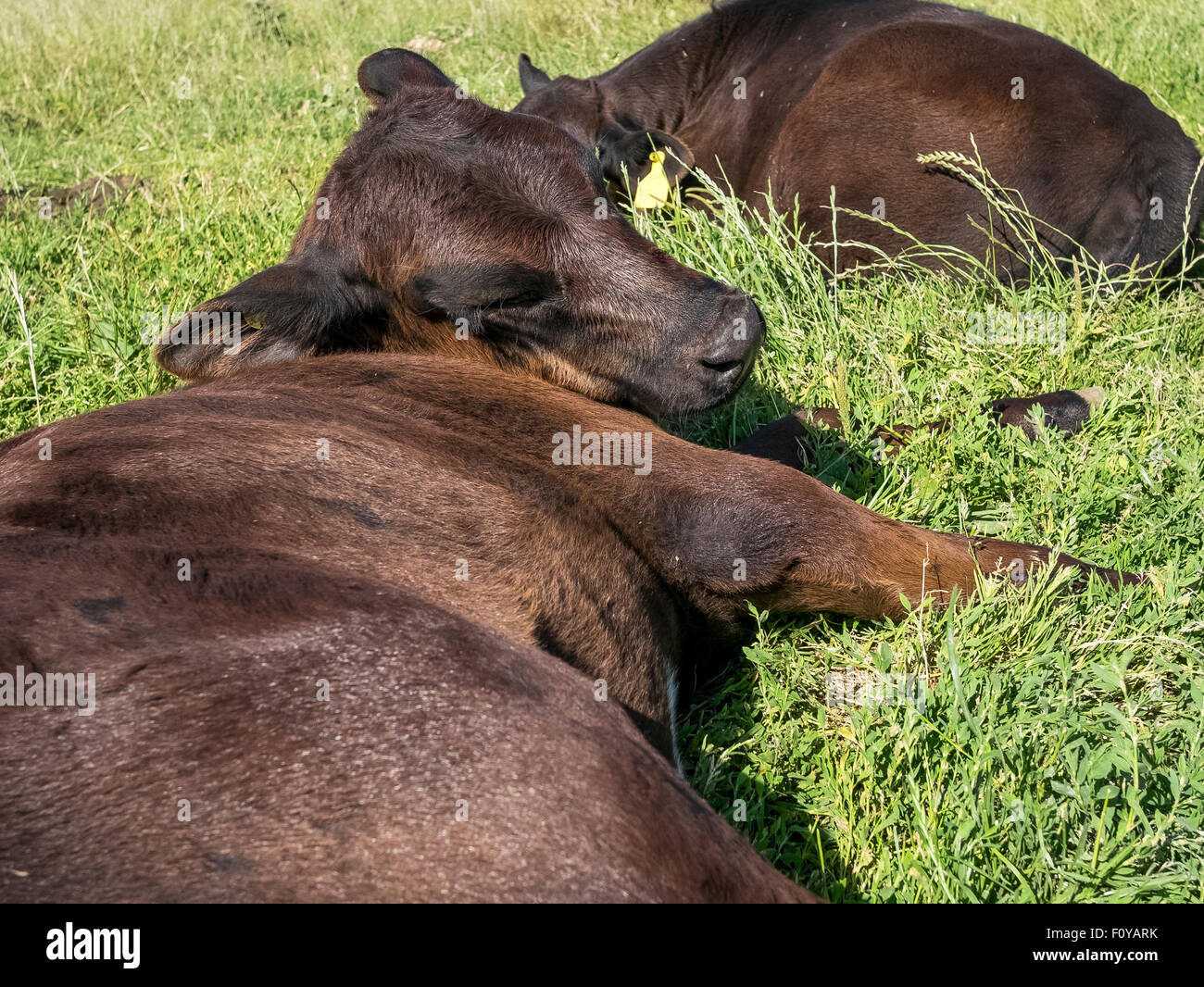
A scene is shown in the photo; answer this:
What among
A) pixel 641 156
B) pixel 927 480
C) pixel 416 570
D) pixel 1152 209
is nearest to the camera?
pixel 416 570

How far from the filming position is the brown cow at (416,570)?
5.65 ft

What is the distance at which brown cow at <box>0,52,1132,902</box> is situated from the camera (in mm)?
1724

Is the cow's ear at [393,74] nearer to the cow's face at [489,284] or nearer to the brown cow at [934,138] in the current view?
the cow's face at [489,284]

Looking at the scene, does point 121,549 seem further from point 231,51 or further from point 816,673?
point 231,51

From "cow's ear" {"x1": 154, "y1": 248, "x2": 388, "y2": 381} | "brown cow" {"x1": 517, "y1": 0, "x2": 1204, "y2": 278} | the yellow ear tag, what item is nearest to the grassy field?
the yellow ear tag

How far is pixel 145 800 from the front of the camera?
67.8 inches

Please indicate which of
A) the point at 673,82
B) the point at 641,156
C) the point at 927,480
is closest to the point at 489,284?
the point at 927,480

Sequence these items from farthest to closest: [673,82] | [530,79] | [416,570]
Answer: [530,79]
[673,82]
[416,570]

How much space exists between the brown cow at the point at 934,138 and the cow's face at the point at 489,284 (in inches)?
55.7

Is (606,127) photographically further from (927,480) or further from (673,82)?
(927,480)

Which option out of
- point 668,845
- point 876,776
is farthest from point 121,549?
point 876,776

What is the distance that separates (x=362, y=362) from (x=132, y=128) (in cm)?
646

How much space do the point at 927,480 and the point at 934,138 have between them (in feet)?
6.88

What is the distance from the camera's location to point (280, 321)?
3.42 m
